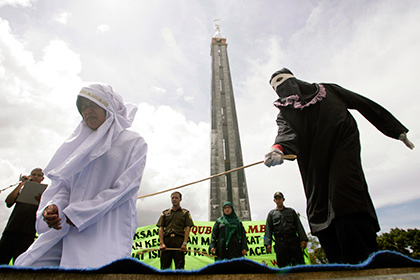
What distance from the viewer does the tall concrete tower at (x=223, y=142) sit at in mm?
14219

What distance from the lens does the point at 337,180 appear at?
167 centimetres

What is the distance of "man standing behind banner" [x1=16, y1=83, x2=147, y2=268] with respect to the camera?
135 cm

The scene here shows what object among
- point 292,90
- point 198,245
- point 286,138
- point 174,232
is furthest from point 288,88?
point 198,245

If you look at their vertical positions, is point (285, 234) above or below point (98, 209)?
below

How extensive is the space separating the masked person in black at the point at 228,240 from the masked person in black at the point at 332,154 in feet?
9.03

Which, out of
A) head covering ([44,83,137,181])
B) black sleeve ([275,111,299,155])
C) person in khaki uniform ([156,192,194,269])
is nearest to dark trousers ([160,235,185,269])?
person in khaki uniform ([156,192,194,269])

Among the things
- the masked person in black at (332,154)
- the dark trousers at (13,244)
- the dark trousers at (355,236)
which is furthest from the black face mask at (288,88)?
the dark trousers at (13,244)

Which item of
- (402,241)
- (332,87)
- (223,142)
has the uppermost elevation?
(223,142)

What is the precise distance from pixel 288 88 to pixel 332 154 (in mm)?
831

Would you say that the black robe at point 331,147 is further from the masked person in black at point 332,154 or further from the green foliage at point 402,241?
the green foliage at point 402,241

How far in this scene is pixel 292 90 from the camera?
2.32 m

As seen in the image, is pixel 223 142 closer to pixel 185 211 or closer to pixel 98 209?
pixel 185 211

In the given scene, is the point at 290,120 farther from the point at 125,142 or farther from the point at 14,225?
the point at 14,225

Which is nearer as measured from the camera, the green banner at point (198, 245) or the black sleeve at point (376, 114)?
the black sleeve at point (376, 114)
